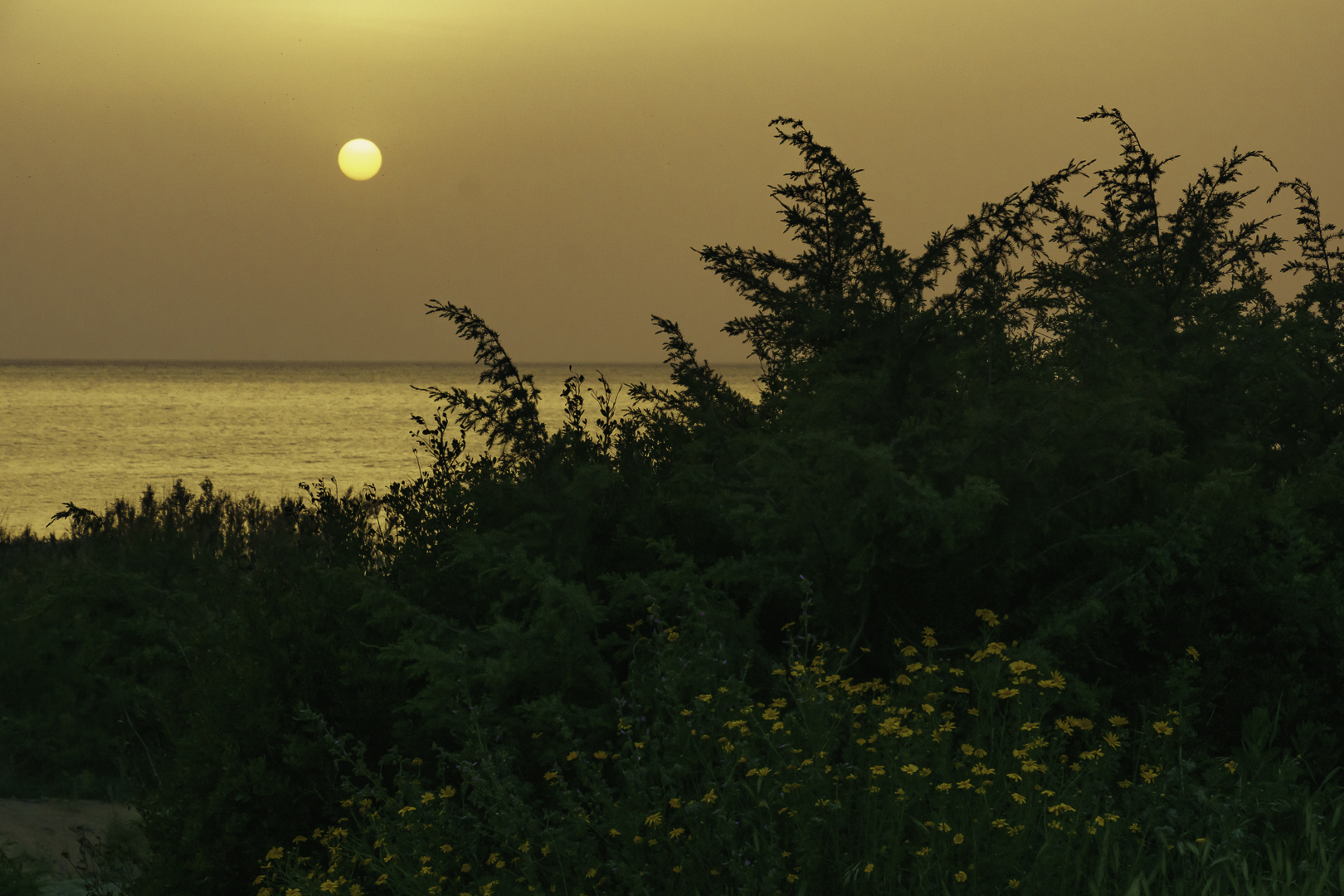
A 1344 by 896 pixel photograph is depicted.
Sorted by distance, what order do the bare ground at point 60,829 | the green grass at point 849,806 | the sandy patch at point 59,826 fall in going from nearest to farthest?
the green grass at point 849,806 → the bare ground at point 60,829 → the sandy patch at point 59,826

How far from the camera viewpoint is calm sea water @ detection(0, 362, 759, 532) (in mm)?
39188

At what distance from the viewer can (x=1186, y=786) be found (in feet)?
15.1

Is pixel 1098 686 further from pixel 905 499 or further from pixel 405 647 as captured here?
pixel 405 647

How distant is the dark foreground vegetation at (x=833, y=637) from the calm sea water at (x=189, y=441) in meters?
2.17

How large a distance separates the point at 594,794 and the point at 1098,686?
2.59m

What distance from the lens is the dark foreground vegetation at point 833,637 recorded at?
4.35 meters

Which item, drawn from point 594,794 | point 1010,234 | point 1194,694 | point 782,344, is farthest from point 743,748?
point 782,344

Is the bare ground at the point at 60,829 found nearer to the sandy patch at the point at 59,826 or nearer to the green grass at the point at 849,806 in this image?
the sandy patch at the point at 59,826

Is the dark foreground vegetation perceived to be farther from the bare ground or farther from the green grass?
the bare ground

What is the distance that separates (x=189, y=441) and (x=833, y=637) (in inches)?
2416

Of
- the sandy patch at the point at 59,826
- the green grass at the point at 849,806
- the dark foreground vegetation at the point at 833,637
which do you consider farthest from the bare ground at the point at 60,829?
the green grass at the point at 849,806

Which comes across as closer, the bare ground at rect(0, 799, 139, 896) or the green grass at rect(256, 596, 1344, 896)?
the green grass at rect(256, 596, 1344, 896)

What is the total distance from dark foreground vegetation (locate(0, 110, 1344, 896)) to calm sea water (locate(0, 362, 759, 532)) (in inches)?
85.6

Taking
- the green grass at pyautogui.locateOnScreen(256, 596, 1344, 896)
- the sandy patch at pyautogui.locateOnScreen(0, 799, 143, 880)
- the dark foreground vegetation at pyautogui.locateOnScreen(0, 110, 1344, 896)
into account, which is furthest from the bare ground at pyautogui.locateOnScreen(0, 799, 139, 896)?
the green grass at pyautogui.locateOnScreen(256, 596, 1344, 896)
